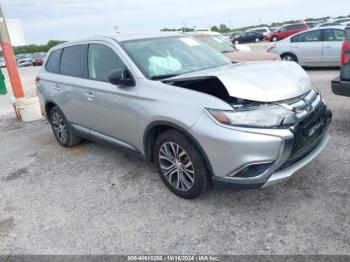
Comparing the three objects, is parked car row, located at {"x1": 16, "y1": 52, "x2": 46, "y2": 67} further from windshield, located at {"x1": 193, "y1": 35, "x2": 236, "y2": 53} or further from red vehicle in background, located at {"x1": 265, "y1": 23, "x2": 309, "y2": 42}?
windshield, located at {"x1": 193, "y1": 35, "x2": 236, "y2": 53}

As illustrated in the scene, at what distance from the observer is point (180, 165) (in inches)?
137

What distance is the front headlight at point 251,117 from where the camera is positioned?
2963 millimetres

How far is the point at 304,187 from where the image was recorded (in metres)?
3.60

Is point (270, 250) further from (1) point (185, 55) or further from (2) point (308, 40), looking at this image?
(2) point (308, 40)

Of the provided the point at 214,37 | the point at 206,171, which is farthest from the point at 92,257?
the point at 214,37

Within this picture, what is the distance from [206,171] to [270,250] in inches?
35.4

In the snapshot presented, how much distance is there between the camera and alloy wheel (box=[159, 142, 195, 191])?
134 inches

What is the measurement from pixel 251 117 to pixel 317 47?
962 centimetres

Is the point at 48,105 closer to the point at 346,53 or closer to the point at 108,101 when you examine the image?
the point at 108,101

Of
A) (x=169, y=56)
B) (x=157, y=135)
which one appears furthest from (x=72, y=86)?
(x=157, y=135)

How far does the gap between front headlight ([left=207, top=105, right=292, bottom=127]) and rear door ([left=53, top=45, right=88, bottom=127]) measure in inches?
91.6

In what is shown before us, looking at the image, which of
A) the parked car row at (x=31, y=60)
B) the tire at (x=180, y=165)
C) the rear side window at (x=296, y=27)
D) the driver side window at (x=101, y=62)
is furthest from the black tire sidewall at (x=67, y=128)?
the parked car row at (x=31, y=60)

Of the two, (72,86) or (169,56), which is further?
(72,86)

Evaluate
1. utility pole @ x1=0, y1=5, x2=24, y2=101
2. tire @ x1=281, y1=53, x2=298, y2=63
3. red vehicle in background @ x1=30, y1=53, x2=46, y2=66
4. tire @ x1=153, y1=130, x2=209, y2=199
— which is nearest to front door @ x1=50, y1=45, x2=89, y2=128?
tire @ x1=153, y1=130, x2=209, y2=199
